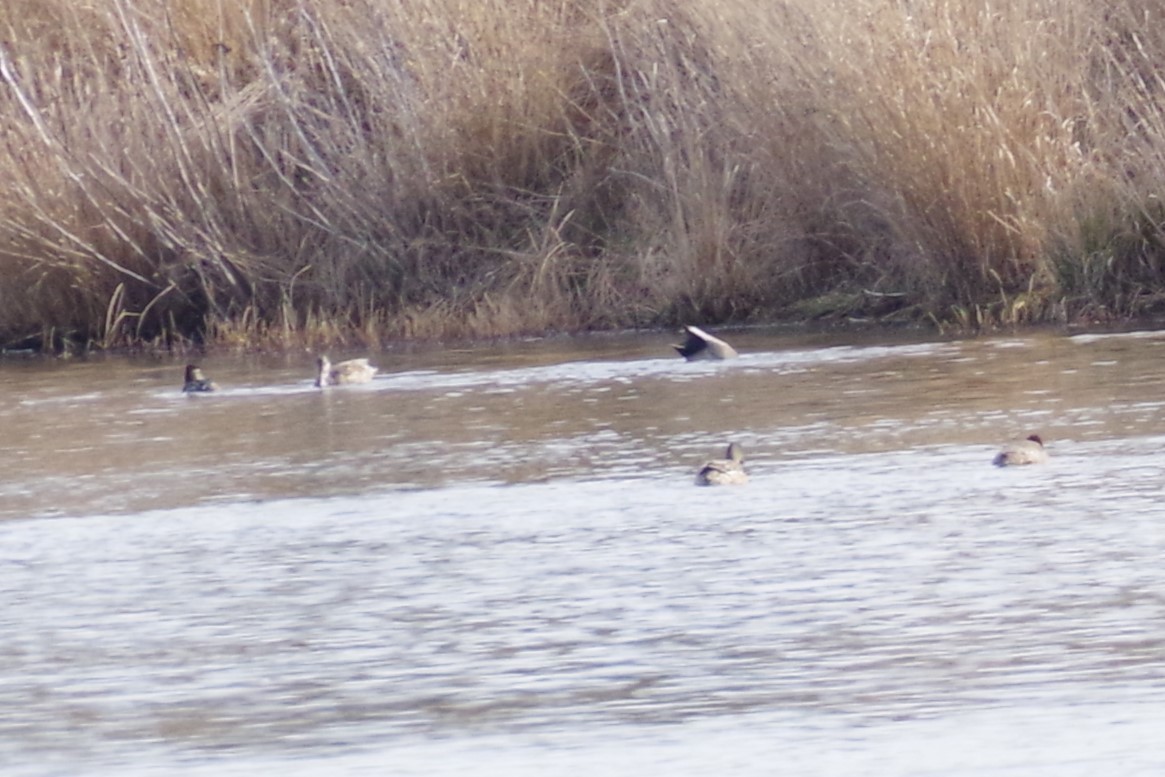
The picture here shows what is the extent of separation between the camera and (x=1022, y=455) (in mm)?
7570

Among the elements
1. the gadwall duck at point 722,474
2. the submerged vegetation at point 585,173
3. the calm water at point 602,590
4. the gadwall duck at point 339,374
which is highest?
the submerged vegetation at point 585,173

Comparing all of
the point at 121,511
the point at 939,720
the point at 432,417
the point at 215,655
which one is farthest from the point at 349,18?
the point at 939,720

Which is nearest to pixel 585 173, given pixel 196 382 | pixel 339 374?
pixel 339 374

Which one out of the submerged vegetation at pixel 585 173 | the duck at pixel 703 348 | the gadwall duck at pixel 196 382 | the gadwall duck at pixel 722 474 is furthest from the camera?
the submerged vegetation at pixel 585 173

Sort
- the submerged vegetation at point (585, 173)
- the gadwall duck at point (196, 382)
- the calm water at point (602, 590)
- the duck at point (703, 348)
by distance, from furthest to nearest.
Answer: the submerged vegetation at point (585, 173), the duck at point (703, 348), the gadwall duck at point (196, 382), the calm water at point (602, 590)

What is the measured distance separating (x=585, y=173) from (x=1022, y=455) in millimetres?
10328

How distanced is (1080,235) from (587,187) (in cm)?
477

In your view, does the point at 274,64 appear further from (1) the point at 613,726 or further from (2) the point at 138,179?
(1) the point at 613,726

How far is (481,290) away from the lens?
1689 centimetres

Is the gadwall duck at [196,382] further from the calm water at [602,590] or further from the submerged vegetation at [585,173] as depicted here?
the submerged vegetation at [585,173]

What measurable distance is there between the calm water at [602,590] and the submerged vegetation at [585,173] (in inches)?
154

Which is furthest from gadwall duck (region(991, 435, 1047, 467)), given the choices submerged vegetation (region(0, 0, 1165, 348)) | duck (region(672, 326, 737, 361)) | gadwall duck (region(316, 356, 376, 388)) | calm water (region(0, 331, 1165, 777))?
submerged vegetation (region(0, 0, 1165, 348))

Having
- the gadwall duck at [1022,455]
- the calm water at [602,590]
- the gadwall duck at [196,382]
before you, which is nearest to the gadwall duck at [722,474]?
the calm water at [602,590]

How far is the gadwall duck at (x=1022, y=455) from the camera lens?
7.56m
